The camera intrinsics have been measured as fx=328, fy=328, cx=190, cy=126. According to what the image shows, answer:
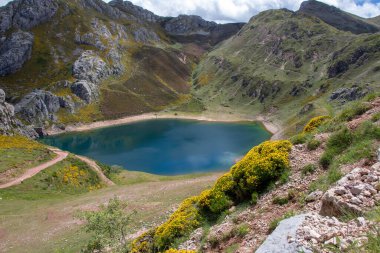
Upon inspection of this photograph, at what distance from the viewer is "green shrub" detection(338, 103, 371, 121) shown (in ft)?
60.4

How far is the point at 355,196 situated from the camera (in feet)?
31.7

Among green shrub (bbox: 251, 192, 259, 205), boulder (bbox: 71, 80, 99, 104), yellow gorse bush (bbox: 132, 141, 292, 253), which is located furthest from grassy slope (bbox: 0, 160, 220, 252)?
boulder (bbox: 71, 80, 99, 104)

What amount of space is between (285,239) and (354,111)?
12.1 metres

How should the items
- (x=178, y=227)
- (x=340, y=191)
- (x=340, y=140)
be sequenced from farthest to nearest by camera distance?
(x=178, y=227), (x=340, y=140), (x=340, y=191)

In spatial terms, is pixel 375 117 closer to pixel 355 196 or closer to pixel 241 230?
pixel 355 196

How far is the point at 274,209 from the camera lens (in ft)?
48.2

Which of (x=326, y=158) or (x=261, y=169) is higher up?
(x=326, y=158)

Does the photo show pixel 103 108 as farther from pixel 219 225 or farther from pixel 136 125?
pixel 219 225

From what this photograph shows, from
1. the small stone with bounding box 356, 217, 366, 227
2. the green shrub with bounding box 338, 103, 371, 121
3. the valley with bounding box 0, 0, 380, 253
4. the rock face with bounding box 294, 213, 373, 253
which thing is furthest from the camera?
the green shrub with bounding box 338, 103, 371, 121

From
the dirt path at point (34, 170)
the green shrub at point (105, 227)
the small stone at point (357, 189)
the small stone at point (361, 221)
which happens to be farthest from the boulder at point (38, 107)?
the small stone at point (361, 221)

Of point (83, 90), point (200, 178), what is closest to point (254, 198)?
point (200, 178)

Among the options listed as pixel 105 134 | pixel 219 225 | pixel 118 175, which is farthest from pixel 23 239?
pixel 105 134

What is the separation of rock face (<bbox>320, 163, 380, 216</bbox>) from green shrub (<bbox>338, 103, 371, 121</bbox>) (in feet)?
27.0

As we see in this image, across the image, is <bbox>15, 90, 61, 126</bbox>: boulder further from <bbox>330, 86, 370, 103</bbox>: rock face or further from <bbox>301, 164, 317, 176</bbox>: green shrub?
<bbox>301, 164, 317, 176</bbox>: green shrub
